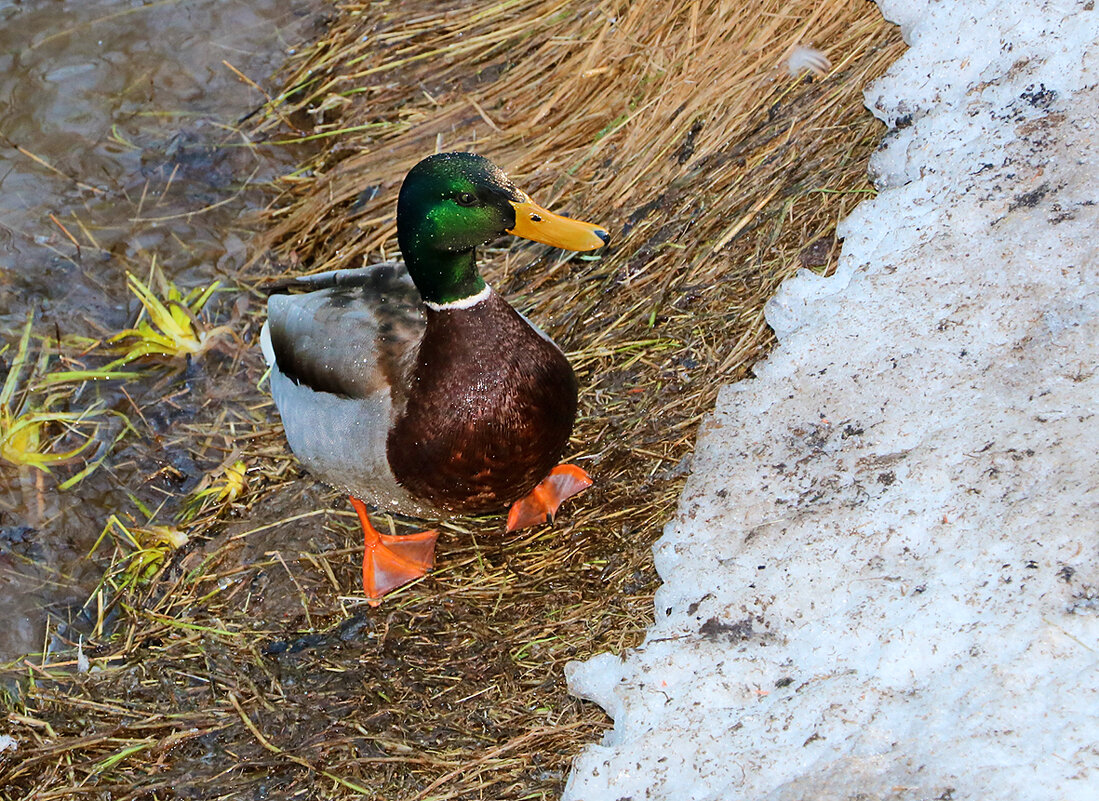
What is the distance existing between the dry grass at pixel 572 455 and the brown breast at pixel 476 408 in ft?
1.16

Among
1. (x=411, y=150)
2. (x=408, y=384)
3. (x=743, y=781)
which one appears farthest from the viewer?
(x=411, y=150)

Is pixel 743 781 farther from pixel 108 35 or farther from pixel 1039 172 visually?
pixel 108 35

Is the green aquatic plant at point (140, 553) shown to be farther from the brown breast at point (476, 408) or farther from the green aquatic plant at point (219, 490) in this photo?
the brown breast at point (476, 408)

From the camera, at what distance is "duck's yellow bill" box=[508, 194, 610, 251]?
2.99 metres

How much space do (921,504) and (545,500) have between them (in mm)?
1290

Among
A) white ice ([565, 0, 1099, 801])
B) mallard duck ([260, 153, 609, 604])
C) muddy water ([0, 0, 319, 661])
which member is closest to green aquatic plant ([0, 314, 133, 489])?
muddy water ([0, 0, 319, 661])

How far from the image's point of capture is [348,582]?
3482mm

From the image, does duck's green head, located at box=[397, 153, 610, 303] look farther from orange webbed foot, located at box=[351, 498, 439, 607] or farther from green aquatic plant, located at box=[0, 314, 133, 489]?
green aquatic plant, located at box=[0, 314, 133, 489]

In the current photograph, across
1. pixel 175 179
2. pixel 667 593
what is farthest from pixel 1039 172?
pixel 175 179

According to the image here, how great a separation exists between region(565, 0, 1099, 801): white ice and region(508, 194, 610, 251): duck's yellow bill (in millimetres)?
564

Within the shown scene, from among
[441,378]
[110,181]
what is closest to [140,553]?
[441,378]

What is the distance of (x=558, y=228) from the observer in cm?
300

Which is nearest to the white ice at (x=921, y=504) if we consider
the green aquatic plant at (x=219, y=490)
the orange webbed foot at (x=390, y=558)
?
the orange webbed foot at (x=390, y=558)

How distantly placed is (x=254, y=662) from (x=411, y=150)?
2.24 m
